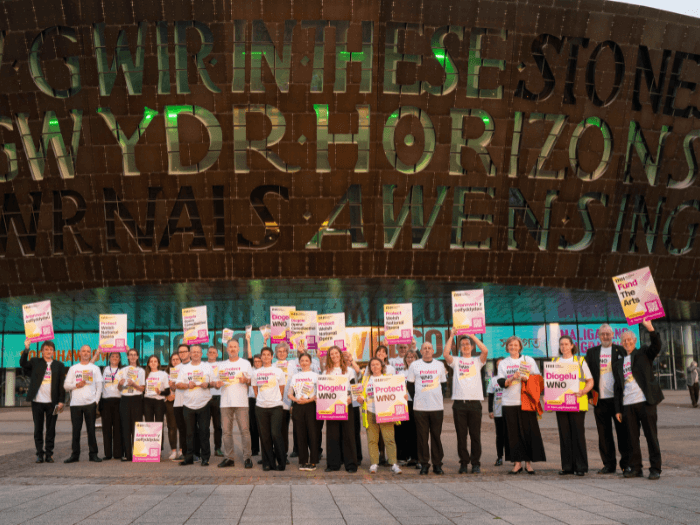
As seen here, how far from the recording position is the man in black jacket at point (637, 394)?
40.7ft

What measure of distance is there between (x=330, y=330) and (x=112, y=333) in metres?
5.34

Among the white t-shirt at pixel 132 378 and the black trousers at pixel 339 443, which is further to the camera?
the white t-shirt at pixel 132 378

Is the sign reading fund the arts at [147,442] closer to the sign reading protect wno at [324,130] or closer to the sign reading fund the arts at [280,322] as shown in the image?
the sign reading fund the arts at [280,322]

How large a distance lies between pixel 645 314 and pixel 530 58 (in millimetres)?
21221

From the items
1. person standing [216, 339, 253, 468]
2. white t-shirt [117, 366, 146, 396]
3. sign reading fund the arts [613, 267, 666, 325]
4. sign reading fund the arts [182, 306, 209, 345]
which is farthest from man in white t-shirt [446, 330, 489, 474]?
sign reading fund the arts [182, 306, 209, 345]

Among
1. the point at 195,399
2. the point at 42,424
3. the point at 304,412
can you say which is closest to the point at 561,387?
the point at 304,412

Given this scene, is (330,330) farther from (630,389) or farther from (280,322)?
(630,389)

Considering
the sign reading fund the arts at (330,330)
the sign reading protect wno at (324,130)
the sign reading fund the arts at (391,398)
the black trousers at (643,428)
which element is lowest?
the black trousers at (643,428)

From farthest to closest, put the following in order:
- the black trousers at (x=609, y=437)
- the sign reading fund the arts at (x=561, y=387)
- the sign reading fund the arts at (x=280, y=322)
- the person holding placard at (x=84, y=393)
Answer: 1. the sign reading fund the arts at (x=280, y=322)
2. the person holding placard at (x=84, y=393)
3. the sign reading fund the arts at (x=561, y=387)
4. the black trousers at (x=609, y=437)

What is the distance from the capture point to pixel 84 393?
16.8 m

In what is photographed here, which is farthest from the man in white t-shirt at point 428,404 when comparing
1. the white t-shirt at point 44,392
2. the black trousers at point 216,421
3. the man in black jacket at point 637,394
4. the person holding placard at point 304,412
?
the white t-shirt at point 44,392

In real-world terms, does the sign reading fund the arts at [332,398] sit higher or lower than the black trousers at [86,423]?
higher

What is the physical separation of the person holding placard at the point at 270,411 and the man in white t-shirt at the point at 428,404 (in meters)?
2.63

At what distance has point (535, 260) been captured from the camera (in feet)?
112
